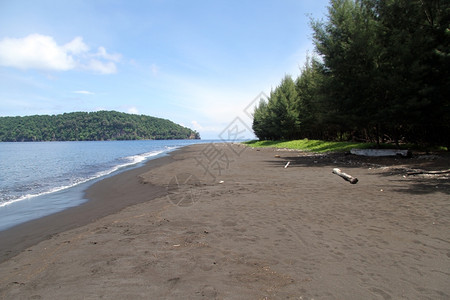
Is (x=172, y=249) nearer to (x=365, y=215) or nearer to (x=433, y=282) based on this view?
(x=433, y=282)

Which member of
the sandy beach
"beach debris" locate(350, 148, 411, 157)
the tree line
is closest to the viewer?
the sandy beach

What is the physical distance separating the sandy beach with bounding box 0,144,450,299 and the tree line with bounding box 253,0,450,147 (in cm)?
1184

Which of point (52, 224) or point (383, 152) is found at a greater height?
point (383, 152)

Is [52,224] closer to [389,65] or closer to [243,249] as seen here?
[243,249]

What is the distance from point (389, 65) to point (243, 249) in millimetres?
22782

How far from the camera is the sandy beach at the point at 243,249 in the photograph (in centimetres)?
360

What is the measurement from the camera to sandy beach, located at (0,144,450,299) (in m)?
3.60

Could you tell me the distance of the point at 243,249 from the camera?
16.0 ft

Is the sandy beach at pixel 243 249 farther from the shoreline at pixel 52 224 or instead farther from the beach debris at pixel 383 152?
the beach debris at pixel 383 152

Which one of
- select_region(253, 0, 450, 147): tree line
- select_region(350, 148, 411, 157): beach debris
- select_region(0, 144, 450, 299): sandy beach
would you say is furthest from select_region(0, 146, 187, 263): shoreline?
select_region(253, 0, 450, 147): tree line

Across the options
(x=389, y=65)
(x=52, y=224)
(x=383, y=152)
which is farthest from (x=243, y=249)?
(x=389, y=65)

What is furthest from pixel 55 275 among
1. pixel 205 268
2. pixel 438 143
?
pixel 438 143

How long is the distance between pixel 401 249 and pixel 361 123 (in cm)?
2092

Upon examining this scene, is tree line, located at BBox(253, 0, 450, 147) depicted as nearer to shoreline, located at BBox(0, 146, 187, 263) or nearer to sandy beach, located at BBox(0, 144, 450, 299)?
sandy beach, located at BBox(0, 144, 450, 299)
